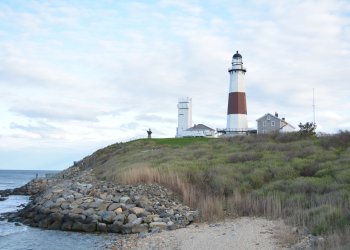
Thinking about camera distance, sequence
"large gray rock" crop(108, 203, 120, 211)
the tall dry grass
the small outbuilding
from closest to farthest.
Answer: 1. the tall dry grass
2. "large gray rock" crop(108, 203, 120, 211)
3. the small outbuilding

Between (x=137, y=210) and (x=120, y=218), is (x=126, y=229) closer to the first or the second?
(x=120, y=218)

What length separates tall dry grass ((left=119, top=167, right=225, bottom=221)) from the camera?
55.9ft

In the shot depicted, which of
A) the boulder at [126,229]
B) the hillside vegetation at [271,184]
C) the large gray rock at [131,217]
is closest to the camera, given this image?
the hillside vegetation at [271,184]

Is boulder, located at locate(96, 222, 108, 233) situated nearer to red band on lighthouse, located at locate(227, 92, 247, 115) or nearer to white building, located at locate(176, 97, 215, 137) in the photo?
red band on lighthouse, located at locate(227, 92, 247, 115)

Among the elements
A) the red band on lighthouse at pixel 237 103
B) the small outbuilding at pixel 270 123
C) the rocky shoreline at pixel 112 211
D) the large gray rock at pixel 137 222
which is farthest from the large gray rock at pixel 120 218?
the small outbuilding at pixel 270 123

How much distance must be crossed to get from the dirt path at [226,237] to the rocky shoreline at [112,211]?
121 cm

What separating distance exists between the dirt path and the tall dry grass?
994 millimetres

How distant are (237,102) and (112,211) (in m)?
38.0

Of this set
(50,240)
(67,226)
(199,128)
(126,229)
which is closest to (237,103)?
(199,128)

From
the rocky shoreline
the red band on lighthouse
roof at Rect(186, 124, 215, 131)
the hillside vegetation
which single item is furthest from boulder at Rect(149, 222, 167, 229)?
roof at Rect(186, 124, 215, 131)

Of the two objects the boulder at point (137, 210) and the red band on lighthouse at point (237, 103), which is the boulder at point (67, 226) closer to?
the boulder at point (137, 210)

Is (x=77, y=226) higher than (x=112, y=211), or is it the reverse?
(x=112, y=211)

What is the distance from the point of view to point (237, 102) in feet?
178

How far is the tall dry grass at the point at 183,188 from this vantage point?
17031 millimetres
